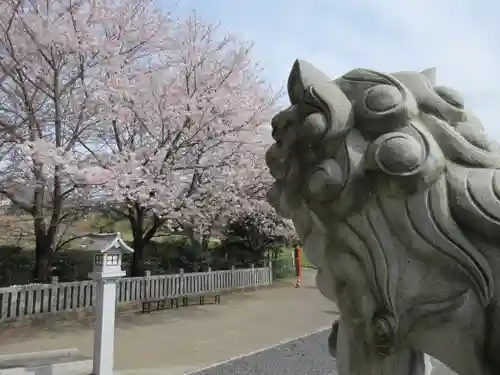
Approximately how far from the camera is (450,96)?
152 cm

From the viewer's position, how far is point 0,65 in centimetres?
855

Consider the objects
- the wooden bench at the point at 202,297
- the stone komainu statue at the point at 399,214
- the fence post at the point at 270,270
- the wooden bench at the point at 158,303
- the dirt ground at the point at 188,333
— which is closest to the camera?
the stone komainu statue at the point at 399,214

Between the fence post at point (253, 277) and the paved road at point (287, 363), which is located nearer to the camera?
the paved road at point (287, 363)

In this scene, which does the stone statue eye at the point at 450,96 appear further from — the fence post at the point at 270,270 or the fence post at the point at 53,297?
the fence post at the point at 270,270

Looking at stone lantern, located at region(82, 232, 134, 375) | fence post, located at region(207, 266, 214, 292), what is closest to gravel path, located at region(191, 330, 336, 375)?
stone lantern, located at region(82, 232, 134, 375)

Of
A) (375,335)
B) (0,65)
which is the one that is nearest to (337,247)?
(375,335)

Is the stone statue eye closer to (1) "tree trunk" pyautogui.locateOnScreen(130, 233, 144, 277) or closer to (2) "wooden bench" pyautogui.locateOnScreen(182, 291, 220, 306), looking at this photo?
(2) "wooden bench" pyautogui.locateOnScreen(182, 291, 220, 306)

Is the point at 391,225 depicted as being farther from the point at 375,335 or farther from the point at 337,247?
the point at 375,335

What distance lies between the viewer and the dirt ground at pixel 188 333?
6680mm

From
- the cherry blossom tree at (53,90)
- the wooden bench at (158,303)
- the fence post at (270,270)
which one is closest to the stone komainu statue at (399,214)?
the cherry blossom tree at (53,90)

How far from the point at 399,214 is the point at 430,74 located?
621 mm

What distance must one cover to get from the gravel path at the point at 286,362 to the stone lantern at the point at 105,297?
3.79ft

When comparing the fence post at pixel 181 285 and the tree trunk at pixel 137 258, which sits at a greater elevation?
the tree trunk at pixel 137 258

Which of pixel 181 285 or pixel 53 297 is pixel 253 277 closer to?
pixel 181 285
